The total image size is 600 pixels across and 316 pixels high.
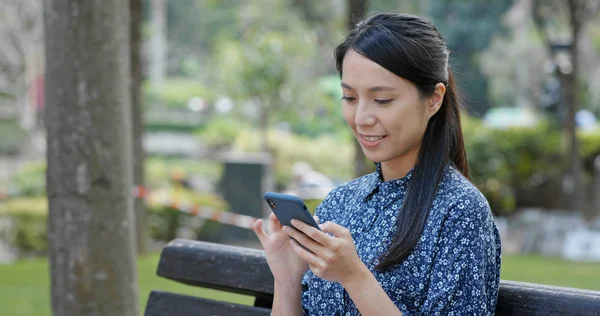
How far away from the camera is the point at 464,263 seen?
76.7 inches

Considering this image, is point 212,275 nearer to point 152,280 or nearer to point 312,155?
point 152,280

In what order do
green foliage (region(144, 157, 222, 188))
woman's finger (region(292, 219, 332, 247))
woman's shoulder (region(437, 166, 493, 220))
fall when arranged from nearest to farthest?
woman's finger (region(292, 219, 332, 247)) < woman's shoulder (region(437, 166, 493, 220)) < green foliage (region(144, 157, 222, 188))

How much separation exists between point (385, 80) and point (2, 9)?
2528 centimetres

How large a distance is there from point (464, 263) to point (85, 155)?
1755 mm

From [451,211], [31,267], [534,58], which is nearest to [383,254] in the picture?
[451,211]

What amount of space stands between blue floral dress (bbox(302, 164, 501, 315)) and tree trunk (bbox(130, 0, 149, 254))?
7390mm

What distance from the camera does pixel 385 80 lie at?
2066 millimetres

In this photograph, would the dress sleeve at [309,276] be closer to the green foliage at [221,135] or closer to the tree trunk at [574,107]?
the tree trunk at [574,107]

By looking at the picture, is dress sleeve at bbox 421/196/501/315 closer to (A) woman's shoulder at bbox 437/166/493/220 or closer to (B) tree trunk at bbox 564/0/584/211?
(A) woman's shoulder at bbox 437/166/493/220

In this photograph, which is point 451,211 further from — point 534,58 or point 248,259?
point 534,58

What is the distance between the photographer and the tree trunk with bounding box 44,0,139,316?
129 inches

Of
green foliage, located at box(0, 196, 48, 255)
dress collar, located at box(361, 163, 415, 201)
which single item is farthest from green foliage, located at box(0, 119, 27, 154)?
dress collar, located at box(361, 163, 415, 201)

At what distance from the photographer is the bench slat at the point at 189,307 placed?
2.71 metres

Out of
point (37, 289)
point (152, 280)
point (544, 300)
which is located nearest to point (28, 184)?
point (152, 280)
